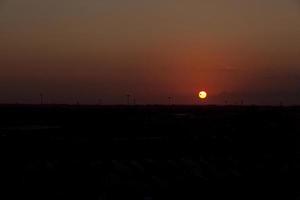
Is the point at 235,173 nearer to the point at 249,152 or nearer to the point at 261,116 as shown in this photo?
the point at 249,152

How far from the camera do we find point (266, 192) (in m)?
24.5

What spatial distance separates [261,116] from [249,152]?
973 cm

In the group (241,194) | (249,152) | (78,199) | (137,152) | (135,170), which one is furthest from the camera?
(137,152)

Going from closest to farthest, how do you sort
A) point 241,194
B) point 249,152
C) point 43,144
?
point 241,194 → point 249,152 → point 43,144

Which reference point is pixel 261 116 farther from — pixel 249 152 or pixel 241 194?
pixel 241 194

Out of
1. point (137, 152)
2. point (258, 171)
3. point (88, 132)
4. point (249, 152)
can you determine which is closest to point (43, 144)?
point (137, 152)

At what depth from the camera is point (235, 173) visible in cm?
2769

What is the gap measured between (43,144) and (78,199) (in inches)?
773

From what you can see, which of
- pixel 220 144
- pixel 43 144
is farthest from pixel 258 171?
pixel 43 144

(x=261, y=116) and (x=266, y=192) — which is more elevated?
(x=261, y=116)

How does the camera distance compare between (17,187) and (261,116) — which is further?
(261,116)

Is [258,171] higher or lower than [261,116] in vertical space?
lower

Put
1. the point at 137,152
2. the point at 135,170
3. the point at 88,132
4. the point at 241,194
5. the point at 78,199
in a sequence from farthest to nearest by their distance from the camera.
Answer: the point at 88,132
the point at 137,152
the point at 135,170
the point at 241,194
the point at 78,199

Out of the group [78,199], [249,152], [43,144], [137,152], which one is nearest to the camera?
[78,199]
